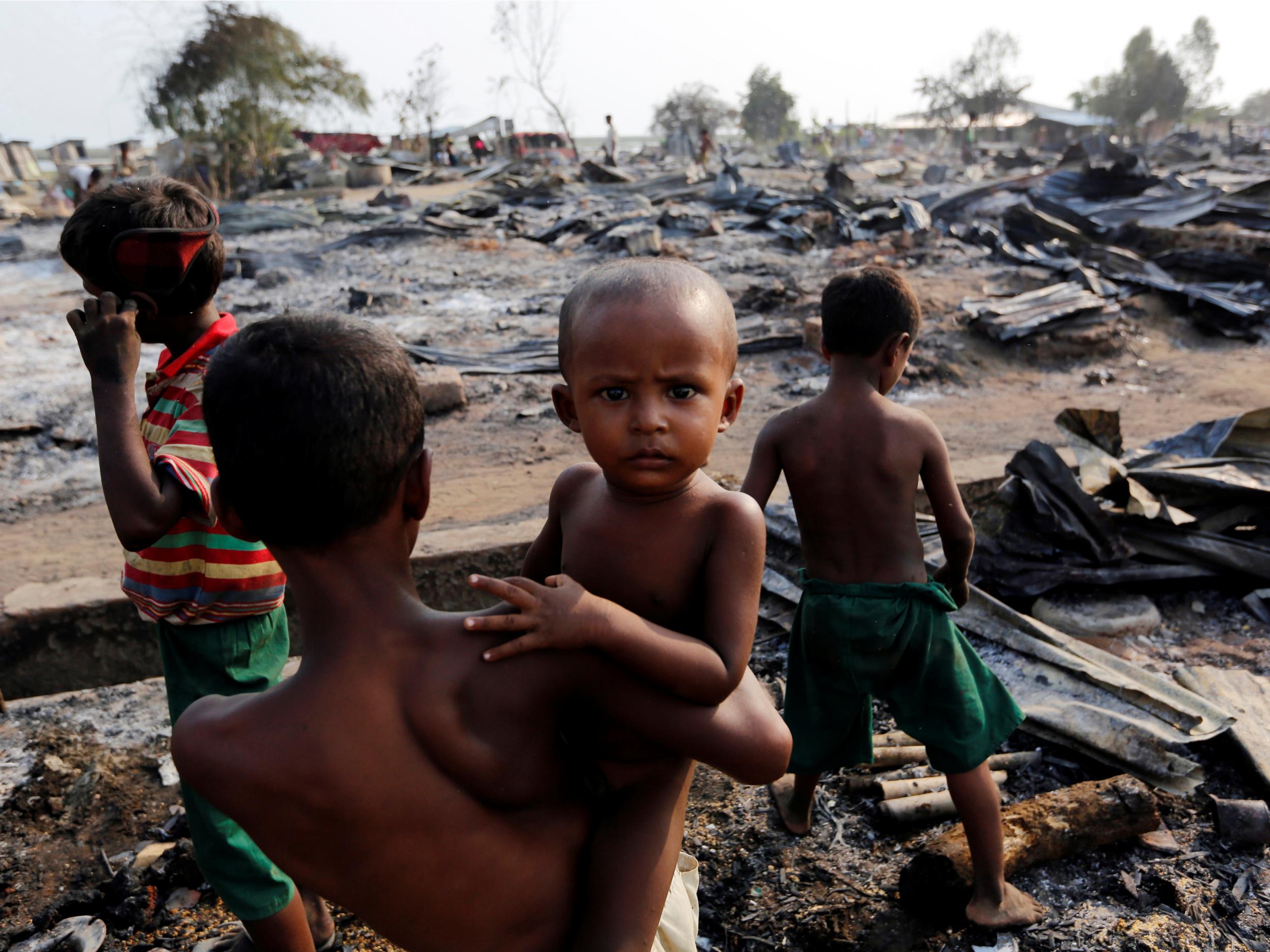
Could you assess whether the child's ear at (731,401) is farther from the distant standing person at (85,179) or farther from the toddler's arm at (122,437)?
the distant standing person at (85,179)

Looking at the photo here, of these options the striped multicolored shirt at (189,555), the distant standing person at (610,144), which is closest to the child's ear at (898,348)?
the striped multicolored shirt at (189,555)

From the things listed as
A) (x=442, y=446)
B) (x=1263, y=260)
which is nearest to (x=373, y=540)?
(x=442, y=446)

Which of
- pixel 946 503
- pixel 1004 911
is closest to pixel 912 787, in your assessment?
pixel 1004 911

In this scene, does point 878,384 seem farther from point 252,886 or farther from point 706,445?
point 252,886

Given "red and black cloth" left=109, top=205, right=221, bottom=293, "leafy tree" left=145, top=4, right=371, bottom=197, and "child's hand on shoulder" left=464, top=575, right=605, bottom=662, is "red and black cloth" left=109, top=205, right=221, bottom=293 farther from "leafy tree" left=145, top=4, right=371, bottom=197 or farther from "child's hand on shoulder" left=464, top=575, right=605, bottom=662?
"leafy tree" left=145, top=4, right=371, bottom=197

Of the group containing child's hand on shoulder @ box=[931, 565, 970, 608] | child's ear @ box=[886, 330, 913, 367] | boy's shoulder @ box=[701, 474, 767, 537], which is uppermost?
child's ear @ box=[886, 330, 913, 367]

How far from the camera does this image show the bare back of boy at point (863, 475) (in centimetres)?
221

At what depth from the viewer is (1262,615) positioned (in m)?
3.64

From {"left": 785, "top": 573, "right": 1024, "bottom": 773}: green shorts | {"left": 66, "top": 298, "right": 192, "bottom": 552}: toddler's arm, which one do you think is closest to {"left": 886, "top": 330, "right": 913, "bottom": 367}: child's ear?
{"left": 785, "top": 573, "right": 1024, "bottom": 773}: green shorts

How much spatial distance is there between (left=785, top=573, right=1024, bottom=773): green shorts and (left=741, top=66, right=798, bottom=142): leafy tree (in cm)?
5480

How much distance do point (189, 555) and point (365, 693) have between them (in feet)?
3.26

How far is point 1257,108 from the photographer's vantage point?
81375 millimetres

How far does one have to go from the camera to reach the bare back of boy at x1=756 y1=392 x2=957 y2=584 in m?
2.21

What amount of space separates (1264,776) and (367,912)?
112 inches
